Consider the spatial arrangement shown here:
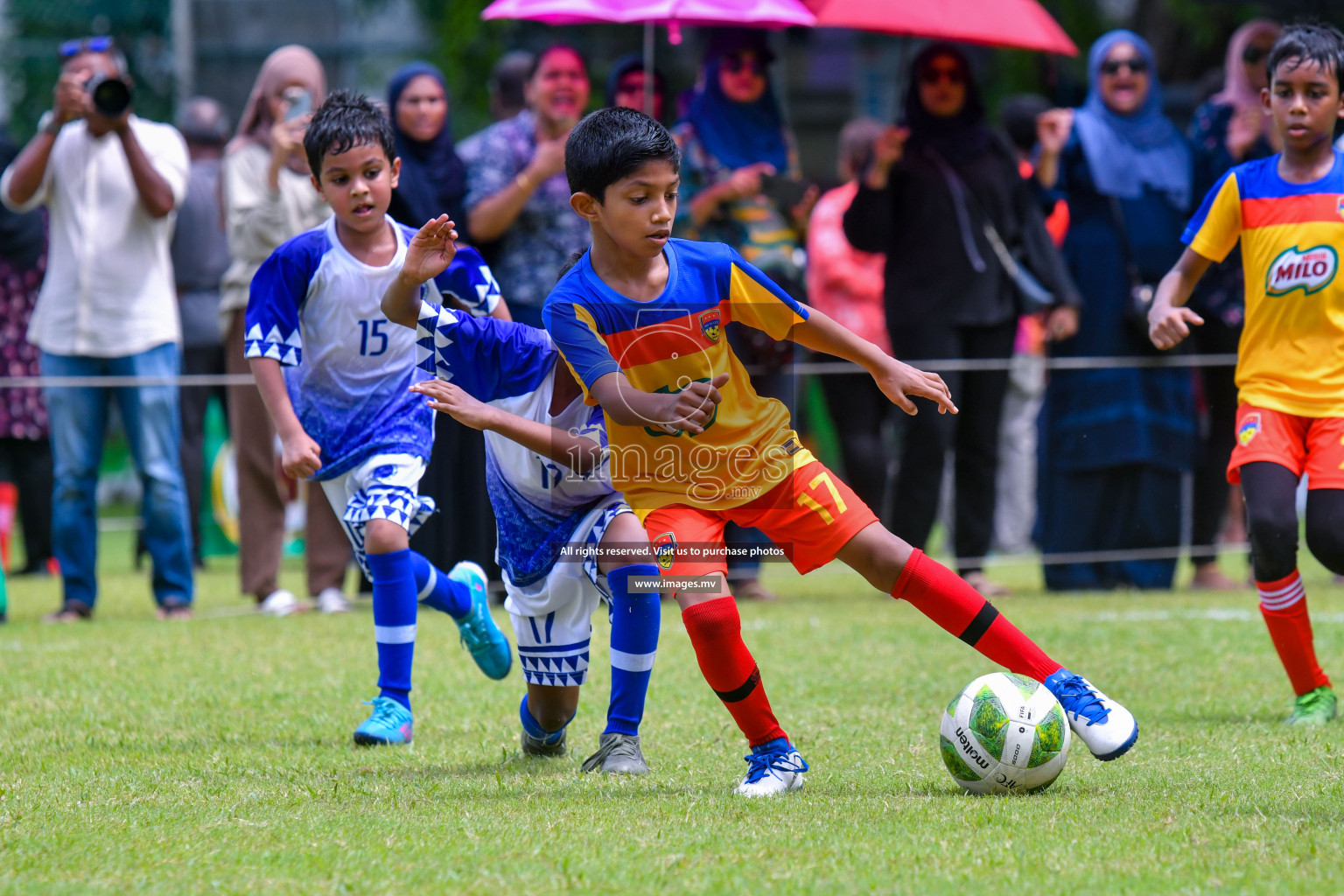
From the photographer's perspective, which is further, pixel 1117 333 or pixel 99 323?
pixel 1117 333

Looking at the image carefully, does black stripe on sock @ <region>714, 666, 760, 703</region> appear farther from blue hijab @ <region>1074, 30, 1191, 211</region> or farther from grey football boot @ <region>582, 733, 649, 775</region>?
blue hijab @ <region>1074, 30, 1191, 211</region>

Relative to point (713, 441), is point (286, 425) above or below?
below

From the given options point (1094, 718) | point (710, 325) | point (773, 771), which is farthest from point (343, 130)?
point (1094, 718)

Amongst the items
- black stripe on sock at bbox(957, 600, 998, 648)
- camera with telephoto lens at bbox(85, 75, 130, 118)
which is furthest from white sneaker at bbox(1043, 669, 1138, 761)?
camera with telephoto lens at bbox(85, 75, 130, 118)

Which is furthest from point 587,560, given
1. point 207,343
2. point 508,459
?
point 207,343

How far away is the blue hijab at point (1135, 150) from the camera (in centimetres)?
838

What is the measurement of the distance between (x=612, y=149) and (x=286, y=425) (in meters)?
1.49

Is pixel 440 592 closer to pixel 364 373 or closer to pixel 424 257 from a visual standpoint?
pixel 364 373

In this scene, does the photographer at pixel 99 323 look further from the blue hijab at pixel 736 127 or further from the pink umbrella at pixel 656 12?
the blue hijab at pixel 736 127

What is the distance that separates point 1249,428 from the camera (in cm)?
502

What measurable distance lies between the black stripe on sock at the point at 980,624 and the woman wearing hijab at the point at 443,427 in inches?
160

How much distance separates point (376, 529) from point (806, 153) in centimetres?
1877

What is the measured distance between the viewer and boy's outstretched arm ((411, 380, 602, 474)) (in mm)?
4008

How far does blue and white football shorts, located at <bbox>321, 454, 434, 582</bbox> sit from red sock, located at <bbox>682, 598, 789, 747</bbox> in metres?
1.36
